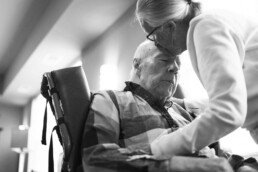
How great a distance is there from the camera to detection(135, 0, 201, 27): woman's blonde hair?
92 centimetres

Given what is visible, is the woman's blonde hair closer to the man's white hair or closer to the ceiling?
the man's white hair

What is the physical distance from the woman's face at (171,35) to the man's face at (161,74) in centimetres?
18

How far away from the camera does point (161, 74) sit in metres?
1.28

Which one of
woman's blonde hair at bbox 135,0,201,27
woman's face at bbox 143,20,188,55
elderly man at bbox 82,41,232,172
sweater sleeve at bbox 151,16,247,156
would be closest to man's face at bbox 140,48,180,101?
elderly man at bbox 82,41,232,172

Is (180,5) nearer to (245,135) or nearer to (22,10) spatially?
(245,135)

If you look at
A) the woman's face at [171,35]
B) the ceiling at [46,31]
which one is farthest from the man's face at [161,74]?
the ceiling at [46,31]

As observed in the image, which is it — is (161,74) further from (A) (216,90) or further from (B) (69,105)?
(A) (216,90)

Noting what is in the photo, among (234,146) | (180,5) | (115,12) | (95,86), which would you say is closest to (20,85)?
(95,86)

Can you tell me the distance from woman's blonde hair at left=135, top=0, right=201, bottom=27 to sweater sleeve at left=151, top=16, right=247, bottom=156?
0.61 feet

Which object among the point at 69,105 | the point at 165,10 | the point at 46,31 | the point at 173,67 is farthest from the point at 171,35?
the point at 46,31

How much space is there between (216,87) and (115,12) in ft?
7.30

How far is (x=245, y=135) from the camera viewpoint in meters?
1.64

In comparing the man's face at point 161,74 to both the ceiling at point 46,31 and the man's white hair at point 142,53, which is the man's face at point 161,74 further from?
the ceiling at point 46,31

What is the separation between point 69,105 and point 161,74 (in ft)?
1.37
